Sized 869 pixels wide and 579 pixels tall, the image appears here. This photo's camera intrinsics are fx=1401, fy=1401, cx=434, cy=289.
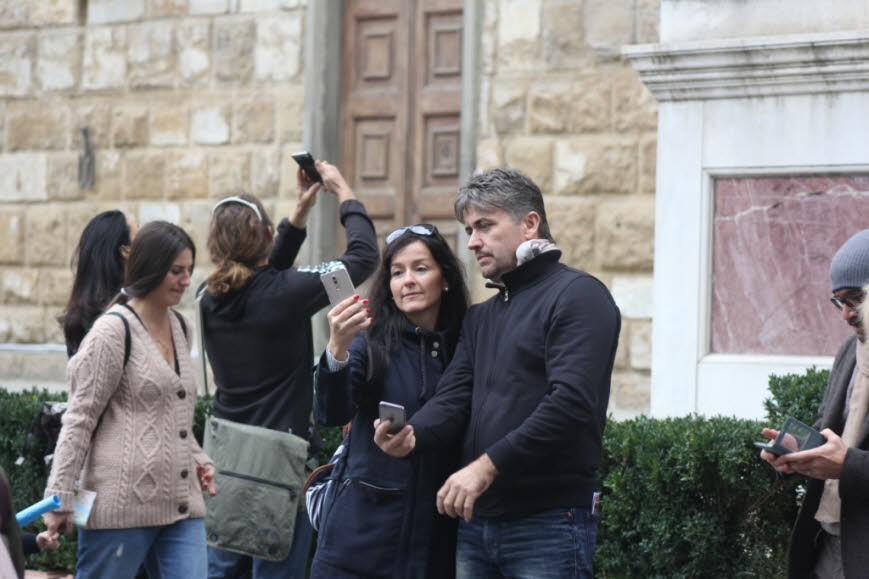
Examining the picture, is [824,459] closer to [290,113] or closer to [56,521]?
[56,521]

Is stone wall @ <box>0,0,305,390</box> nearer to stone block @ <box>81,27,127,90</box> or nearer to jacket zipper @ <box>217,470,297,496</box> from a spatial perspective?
stone block @ <box>81,27,127,90</box>

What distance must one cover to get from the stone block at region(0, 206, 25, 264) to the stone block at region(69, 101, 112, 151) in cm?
86

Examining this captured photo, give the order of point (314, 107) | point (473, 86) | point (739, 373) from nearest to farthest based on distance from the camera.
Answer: point (739, 373) → point (473, 86) → point (314, 107)

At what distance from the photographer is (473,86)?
10.4 metres

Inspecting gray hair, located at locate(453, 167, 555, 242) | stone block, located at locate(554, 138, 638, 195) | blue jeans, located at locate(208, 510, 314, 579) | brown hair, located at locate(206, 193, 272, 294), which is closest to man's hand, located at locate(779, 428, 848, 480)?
gray hair, located at locate(453, 167, 555, 242)

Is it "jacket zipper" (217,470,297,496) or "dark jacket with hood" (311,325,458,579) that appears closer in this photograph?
"dark jacket with hood" (311,325,458,579)

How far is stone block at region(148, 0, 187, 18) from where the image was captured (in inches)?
460

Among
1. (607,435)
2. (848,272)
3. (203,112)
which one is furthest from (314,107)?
(848,272)

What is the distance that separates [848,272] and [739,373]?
2093 mm

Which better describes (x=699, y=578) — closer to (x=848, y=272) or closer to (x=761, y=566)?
(x=761, y=566)

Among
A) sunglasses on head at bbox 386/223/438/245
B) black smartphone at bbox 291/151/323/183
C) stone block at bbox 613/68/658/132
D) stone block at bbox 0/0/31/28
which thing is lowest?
sunglasses on head at bbox 386/223/438/245

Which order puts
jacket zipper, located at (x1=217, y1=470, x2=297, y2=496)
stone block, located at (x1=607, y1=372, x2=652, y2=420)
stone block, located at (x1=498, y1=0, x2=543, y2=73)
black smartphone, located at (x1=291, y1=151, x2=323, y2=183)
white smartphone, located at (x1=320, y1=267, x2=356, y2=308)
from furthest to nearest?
stone block, located at (x1=498, y1=0, x2=543, y2=73) < stone block, located at (x1=607, y1=372, x2=652, y2=420) < black smartphone, located at (x1=291, y1=151, x2=323, y2=183) < jacket zipper, located at (x1=217, y1=470, x2=297, y2=496) < white smartphone, located at (x1=320, y1=267, x2=356, y2=308)

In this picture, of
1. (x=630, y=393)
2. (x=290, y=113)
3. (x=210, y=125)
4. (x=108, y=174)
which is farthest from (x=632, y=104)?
(x=108, y=174)

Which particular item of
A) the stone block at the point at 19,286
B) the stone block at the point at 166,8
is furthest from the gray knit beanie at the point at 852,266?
the stone block at the point at 19,286
